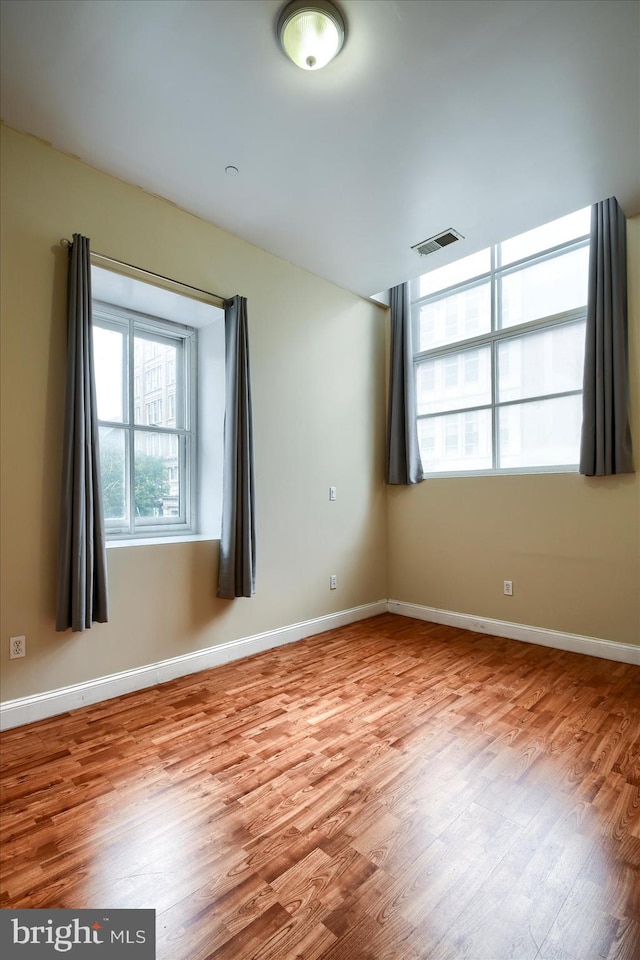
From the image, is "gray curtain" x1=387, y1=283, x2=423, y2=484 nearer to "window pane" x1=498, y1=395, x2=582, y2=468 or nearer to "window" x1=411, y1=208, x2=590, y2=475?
"window" x1=411, y1=208, x2=590, y2=475

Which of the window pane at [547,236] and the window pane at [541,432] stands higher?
the window pane at [547,236]

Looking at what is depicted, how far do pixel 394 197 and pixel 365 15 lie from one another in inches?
43.4

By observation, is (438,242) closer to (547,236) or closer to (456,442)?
(547,236)

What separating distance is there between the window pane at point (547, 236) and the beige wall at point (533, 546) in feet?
1.19

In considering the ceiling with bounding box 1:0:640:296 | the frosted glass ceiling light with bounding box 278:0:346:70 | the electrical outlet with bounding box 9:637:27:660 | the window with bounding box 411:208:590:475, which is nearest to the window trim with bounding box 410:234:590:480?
the window with bounding box 411:208:590:475

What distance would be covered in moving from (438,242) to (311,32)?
5.90 ft

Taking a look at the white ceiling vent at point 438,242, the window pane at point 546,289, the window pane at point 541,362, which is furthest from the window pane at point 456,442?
the white ceiling vent at point 438,242

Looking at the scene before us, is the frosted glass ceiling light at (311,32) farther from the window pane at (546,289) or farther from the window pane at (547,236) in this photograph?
the window pane at (546,289)

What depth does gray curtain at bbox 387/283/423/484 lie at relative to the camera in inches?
165

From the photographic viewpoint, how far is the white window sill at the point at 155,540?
8.99ft

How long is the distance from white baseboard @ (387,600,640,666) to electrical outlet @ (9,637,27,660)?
10.1 feet

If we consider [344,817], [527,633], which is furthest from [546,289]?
[344,817]

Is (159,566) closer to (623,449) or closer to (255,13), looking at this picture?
(255,13)

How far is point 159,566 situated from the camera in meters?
2.82
